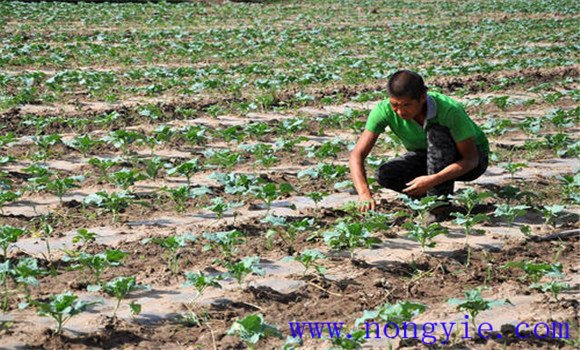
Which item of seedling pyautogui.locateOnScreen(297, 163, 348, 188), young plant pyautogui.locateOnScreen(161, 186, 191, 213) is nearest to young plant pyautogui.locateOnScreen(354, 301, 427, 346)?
young plant pyautogui.locateOnScreen(161, 186, 191, 213)

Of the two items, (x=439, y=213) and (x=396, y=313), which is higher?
(x=396, y=313)

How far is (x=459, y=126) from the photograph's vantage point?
5.25 metres

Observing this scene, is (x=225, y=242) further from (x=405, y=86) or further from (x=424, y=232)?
(x=405, y=86)

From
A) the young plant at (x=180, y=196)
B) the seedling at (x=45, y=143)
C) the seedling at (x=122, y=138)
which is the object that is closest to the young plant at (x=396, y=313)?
the young plant at (x=180, y=196)

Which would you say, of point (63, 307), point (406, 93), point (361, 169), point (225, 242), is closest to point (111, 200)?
point (225, 242)

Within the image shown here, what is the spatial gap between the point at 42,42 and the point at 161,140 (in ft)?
31.4

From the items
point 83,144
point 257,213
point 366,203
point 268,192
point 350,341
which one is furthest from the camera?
point 83,144

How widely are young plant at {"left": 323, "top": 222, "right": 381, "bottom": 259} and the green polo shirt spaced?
2.66 feet

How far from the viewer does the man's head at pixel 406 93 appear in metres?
4.90

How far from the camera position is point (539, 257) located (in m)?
4.89

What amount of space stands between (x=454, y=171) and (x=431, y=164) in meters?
0.22

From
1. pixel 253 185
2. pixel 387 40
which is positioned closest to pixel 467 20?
pixel 387 40

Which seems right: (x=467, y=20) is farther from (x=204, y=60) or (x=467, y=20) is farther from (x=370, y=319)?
(x=370, y=319)

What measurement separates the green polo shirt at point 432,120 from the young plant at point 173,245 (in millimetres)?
1432
